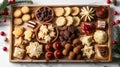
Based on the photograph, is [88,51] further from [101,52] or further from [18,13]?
[18,13]

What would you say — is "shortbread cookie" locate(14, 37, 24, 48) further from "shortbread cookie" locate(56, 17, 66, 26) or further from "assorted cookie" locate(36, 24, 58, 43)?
"shortbread cookie" locate(56, 17, 66, 26)

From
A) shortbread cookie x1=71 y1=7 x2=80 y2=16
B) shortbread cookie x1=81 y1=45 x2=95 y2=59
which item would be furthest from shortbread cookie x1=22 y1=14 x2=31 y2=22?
shortbread cookie x1=81 y1=45 x2=95 y2=59

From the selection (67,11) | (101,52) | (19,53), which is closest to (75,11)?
(67,11)

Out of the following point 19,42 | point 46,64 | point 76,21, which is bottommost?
point 46,64

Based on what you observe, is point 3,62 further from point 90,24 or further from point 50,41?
point 90,24

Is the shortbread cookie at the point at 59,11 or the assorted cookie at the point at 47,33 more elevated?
the shortbread cookie at the point at 59,11

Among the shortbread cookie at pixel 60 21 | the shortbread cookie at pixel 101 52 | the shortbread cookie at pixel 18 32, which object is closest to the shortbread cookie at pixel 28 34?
the shortbread cookie at pixel 18 32

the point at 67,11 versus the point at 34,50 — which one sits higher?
the point at 67,11

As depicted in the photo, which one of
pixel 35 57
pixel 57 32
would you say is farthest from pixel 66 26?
pixel 35 57

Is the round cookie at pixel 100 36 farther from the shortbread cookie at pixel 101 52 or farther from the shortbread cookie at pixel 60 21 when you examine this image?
the shortbread cookie at pixel 60 21
